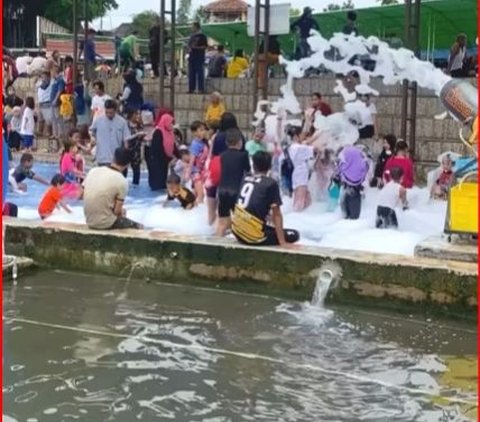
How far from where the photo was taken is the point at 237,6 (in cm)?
4803

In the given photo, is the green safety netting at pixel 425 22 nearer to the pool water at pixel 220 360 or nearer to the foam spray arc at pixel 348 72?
the foam spray arc at pixel 348 72

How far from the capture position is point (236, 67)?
Answer: 21453 mm

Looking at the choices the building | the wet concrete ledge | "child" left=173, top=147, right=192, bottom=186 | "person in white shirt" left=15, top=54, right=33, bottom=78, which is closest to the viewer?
the wet concrete ledge

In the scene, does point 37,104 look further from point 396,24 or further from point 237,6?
point 237,6

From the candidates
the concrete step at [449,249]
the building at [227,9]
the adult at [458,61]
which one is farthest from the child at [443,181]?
the building at [227,9]

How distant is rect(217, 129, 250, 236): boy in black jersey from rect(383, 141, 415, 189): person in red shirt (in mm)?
2597

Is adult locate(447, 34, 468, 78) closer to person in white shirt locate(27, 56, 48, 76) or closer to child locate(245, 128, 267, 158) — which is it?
child locate(245, 128, 267, 158)

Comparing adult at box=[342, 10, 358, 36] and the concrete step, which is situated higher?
adult at box=[342, 10, 358, 36]

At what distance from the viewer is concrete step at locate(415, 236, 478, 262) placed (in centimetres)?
798

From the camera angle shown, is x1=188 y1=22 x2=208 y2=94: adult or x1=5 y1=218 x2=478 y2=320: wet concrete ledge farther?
x1=188 y1=22 x2=208 y2=94: adult

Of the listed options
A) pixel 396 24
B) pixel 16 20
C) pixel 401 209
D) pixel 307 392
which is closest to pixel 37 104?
pixel 396 24

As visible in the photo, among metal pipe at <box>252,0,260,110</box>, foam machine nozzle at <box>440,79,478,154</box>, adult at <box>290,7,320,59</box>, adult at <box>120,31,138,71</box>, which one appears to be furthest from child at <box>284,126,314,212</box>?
adult at <box>120,31,138,71</box>

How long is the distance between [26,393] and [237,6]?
44.1 meters

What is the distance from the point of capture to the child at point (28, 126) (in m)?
20.0
